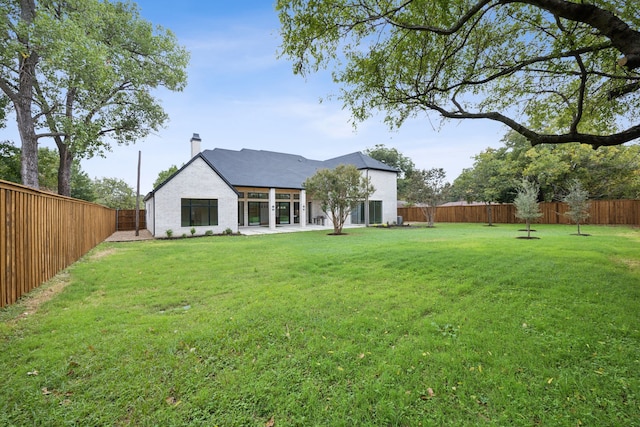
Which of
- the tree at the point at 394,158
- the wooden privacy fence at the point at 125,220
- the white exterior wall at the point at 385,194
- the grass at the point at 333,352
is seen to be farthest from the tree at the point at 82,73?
the tree at the point at 394,158

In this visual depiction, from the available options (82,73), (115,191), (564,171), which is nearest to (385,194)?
(564,171)

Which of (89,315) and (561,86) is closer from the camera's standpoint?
(89,315)

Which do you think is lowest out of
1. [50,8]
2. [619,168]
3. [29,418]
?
[29,418]

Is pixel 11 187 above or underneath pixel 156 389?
above

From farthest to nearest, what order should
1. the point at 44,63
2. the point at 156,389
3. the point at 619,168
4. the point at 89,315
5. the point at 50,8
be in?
1. the point at 619,168
2. the point at 50,8
3. the point at 44,63
4. the point at 89,315
5. the point at 156,389

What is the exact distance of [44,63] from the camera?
38.8ft

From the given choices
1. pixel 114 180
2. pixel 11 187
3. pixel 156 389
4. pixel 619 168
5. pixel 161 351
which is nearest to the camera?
pixel 156 389

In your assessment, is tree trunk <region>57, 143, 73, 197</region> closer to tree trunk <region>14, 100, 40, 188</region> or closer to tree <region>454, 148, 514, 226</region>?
tree trunk <region>14, 100, 40, 188</region>

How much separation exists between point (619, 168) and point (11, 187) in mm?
32104

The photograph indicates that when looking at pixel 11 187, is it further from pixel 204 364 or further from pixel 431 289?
pixel 431 289

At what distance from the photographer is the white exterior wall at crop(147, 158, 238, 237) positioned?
53.0 feet

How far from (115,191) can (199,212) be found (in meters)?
34.9

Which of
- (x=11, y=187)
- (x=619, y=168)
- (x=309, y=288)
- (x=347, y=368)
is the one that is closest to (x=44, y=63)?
(x=11, y=187)

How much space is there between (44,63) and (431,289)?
17377 mm
